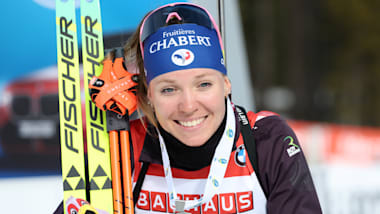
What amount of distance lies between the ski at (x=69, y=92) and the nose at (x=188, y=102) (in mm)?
565

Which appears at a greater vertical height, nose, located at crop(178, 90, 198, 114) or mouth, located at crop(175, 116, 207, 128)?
nose, located at crop(178, 90, 198, 114)

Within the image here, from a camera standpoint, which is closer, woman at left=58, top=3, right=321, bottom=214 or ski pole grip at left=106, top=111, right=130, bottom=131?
woman at left=58, top=3, right=321, bottom=214

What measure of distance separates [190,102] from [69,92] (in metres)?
0.64

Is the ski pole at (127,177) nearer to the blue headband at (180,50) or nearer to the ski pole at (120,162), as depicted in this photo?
the ski pole at (120,162)

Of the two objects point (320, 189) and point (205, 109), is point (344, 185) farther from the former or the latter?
point (205, 109)

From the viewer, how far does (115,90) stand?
1.61 meters

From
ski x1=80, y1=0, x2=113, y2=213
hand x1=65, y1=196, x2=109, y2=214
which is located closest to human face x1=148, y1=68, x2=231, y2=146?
ski x1=80, y1=0, x2=113, y2=213

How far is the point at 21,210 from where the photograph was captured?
1.84m

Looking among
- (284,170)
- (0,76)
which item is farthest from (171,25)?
(0,76)

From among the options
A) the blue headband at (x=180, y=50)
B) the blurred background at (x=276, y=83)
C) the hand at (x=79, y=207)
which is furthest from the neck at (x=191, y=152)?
the blurred background at (x=276, y=83)

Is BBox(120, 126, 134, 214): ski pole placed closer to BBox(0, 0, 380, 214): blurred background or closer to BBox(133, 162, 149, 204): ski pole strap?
BBox(133, 162, 149, 204): ski pole strap

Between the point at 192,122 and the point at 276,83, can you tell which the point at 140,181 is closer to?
the point at 192,122

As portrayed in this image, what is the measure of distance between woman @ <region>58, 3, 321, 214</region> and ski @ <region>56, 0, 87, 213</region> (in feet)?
1.18

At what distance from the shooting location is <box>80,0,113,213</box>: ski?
5.56ft
